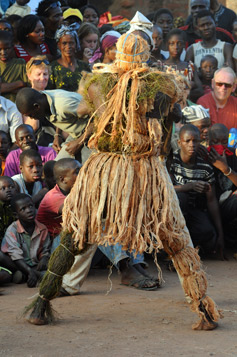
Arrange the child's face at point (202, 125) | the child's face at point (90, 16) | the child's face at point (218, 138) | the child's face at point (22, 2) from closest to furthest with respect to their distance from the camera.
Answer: the child's face at point (218, 138) → the child's face at point (202, 125) → the child's face at point (22, 2) → the child's face at point (90, 16)

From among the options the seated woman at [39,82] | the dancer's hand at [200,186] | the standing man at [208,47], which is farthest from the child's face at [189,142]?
the standing man at [208,47]

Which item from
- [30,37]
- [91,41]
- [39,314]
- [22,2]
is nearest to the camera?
[39,314]

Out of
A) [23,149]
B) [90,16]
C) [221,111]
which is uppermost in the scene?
[90,16]

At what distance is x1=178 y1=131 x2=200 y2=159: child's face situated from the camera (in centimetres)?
648

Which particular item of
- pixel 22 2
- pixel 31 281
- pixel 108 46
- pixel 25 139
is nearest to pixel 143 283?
pixel 31 281

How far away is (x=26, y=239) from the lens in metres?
5.79

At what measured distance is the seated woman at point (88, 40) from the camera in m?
9.16

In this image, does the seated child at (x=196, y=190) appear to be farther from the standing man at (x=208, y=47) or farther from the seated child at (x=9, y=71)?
the standing man at (x=208, y=47)

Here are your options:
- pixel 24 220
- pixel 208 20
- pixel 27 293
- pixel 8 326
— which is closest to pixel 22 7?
pixel 208 20

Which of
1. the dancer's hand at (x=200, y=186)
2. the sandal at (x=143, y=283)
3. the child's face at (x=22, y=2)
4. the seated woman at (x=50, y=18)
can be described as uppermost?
the child's face at (x=22, y=2)

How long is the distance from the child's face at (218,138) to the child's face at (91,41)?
299cm

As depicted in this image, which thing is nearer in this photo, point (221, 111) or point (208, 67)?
point (221, 111)

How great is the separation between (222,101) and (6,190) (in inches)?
143

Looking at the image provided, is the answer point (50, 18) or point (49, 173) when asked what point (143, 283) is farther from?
point (50, 18)
